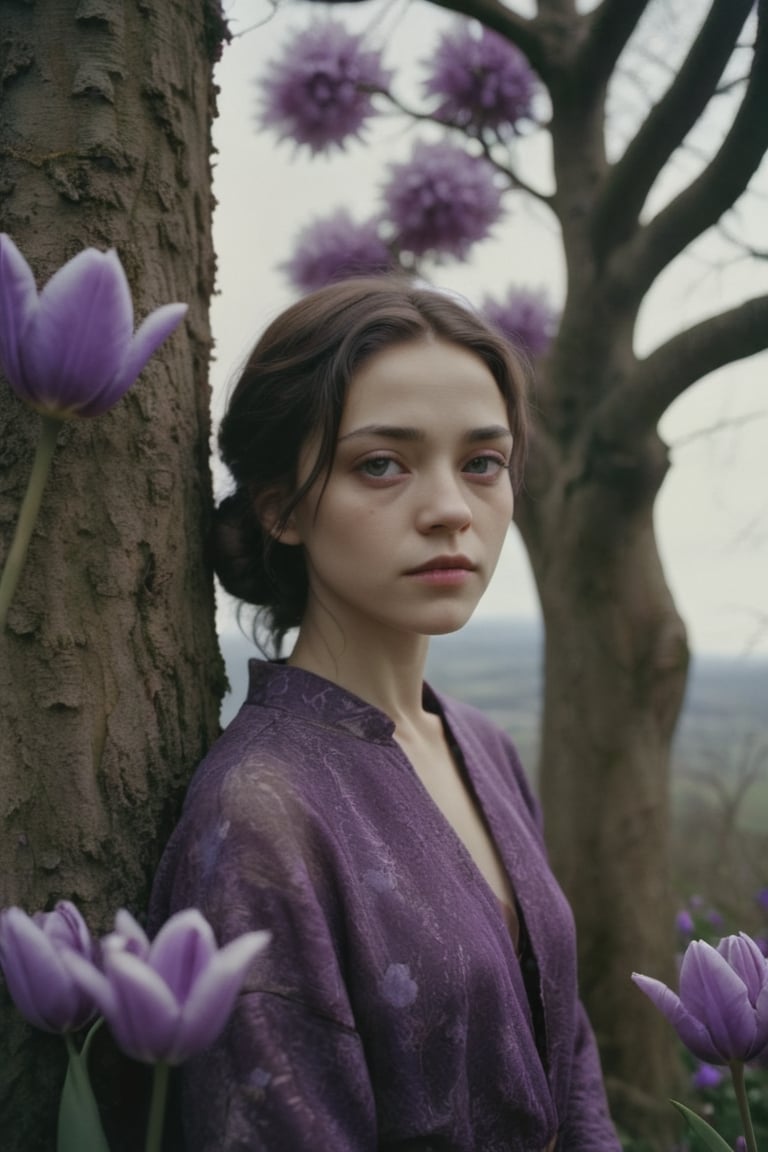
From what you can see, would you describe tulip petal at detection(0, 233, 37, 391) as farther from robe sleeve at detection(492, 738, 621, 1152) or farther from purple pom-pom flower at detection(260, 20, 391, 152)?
purple pom-pom flower at detection(260, 20, 391, 152)

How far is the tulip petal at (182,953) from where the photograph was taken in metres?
0.83

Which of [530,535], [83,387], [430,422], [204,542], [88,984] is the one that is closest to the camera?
[88,984]

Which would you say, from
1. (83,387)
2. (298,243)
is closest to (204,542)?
(83,387)

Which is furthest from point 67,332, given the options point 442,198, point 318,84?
point 318,84

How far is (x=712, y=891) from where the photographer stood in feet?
13.4

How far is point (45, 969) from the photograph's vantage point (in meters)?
0.95

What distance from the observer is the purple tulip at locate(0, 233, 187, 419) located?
941mm

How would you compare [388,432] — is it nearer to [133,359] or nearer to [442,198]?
[133,359]

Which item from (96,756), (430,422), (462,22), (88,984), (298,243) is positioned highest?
(462,22)

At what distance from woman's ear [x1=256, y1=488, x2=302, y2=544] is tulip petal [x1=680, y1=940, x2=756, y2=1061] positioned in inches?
26.4

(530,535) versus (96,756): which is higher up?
(530,535)

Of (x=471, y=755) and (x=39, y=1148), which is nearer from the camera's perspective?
(x=39, y=1148)

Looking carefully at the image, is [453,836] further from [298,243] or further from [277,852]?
[298,243]

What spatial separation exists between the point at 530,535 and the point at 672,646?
1.63ft
